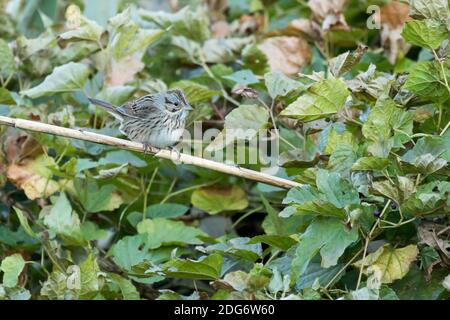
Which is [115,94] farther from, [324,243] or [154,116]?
[324,243]

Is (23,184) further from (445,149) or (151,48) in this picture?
(445,149)

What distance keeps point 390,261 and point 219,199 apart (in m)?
1.18

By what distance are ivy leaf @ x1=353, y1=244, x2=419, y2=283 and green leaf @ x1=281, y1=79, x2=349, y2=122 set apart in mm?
538

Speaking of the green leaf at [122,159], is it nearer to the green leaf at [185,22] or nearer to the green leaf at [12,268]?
the green leaf at [12,268]

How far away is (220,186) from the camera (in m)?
4.15

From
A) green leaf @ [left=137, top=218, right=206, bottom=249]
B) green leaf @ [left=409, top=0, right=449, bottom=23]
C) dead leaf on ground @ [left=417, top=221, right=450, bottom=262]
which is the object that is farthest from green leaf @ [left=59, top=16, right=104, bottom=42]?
dead leaf on ground @ [left=417, top=221, right=450, bottom=262]

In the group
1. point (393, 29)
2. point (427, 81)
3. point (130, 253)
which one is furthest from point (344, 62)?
point (393, 29)

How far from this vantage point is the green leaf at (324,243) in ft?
9.64

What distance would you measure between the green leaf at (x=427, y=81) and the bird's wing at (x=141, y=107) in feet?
4.61

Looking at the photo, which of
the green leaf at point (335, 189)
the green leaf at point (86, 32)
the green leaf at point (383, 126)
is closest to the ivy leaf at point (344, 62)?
the green leaf at point (383, 126)

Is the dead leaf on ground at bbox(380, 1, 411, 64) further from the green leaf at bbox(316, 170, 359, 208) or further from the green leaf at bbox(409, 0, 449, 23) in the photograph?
the green leaf at bbox(316, 170, 359, 208)

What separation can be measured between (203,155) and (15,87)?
1194 mm

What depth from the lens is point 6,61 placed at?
14.3ft
